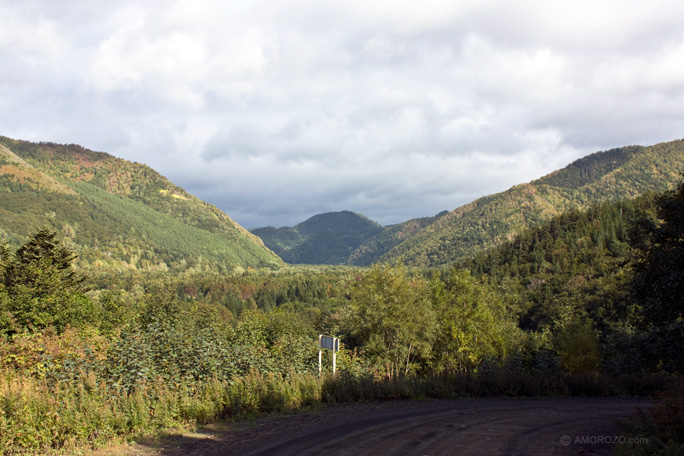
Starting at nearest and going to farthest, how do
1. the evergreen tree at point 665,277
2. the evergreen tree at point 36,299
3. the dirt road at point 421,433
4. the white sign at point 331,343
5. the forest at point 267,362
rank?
the dirt road at point 421,433 → the forest at point 267,362 → the evergreen tree at point 665,277 → the white sign at point 331,343 → the evergreen tree at point 36,299

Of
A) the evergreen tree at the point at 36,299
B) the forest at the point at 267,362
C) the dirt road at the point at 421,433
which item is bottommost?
the dirt road at the point at 421,433

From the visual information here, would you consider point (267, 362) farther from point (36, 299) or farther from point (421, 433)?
point (36, 299)

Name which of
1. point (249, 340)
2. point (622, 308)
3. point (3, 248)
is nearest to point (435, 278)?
point (249, 340)

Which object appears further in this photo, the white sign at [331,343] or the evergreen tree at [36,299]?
the evergreen tree at [36,299]

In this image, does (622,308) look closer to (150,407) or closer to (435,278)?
(435,278)

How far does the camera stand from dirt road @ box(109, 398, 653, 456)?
973cm

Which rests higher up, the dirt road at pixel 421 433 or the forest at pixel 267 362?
the forest at pixel 267 362

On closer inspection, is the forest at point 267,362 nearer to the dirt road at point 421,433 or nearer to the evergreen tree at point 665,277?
the evergreen tree at point 665,277

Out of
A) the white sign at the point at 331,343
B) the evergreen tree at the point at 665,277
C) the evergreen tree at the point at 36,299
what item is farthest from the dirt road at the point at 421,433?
the evergreen tree at the point at 36,299

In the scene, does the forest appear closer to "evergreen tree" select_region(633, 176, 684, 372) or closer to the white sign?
"evergreen tree" select_region(633, 176, 684, 372)

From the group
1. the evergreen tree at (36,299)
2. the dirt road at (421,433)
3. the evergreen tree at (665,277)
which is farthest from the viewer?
the evergreen tree at (36,299)

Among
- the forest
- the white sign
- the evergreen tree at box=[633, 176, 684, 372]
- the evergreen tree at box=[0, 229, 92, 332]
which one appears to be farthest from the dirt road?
the evergreen tree at box=[0, 229, 92, 332]

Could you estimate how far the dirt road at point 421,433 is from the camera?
973 cm

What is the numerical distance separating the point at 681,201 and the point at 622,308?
90580 millimetres
